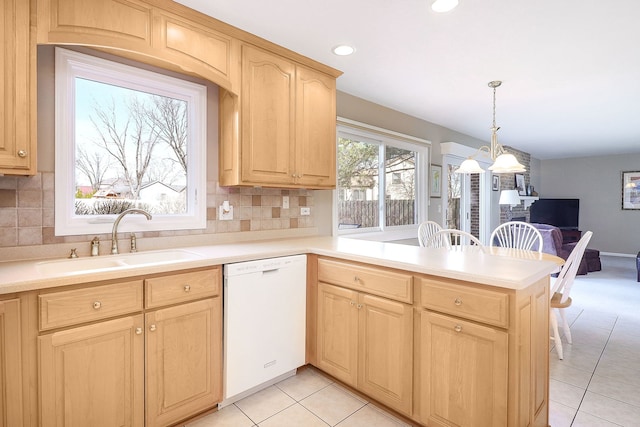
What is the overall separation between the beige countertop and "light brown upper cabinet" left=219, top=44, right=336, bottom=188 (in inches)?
22.0

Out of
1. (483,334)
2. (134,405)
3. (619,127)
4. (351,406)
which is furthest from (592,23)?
(619,127)

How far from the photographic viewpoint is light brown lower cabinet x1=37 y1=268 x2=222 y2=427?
1367mm

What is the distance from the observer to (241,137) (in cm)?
225

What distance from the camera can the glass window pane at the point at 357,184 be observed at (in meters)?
3.44

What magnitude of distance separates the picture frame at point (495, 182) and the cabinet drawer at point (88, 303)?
6074 mm

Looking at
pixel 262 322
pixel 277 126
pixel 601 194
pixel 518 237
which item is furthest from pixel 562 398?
pixel 601 194

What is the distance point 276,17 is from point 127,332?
6.45 feet

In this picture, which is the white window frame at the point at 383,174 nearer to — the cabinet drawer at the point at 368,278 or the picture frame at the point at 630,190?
the cabinet drawer at the point at 368,278

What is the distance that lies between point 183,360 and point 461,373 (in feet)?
4.61

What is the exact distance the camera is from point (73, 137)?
6.12 ft

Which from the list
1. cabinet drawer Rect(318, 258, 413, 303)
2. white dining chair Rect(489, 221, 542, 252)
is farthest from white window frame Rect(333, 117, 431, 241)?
cabinet drawer Rect(318, 258, 413, 303)

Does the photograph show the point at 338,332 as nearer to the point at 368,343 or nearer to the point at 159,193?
the point at 368,343

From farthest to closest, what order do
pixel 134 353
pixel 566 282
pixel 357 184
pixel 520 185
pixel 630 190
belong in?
pixel 630 190, pixel 520 185, pixel 357 184, pixel 566 282, pixel 134 353

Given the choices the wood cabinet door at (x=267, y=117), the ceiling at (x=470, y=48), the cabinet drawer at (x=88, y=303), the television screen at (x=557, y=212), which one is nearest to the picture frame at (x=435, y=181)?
the ceiling at (x=470, y=48)
